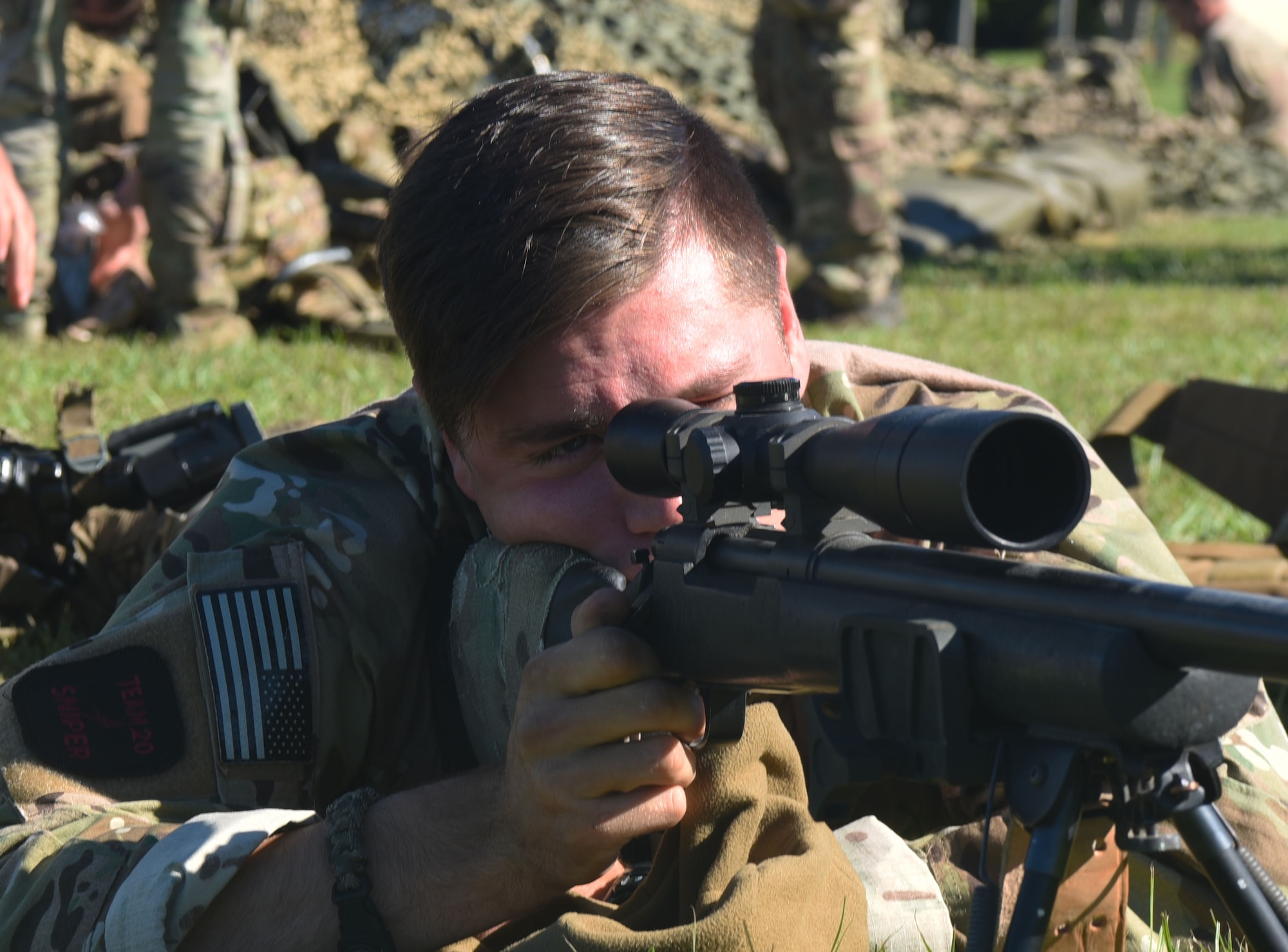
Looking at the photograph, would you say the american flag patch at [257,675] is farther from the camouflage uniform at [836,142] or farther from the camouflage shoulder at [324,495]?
the camouflage uniform at [836,142]

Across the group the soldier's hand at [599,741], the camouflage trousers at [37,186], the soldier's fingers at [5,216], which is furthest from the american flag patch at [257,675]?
the camouflage trousers at [37,186]

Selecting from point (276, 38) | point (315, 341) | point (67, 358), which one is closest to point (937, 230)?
point (276, 38)

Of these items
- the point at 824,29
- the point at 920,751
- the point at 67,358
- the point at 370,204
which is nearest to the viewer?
the point at 920,751

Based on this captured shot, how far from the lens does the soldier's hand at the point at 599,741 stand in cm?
171

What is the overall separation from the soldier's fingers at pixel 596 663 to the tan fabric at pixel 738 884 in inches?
11.1

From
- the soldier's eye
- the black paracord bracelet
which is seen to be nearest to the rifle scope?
the soldier's eye

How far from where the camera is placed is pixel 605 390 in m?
2.08

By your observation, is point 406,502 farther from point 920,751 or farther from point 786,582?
point 920,751

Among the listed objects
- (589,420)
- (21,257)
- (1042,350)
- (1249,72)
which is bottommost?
(1249,72)

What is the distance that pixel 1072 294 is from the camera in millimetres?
11508

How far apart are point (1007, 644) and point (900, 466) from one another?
0.63ft

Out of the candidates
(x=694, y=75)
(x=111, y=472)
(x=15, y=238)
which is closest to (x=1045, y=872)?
(x=111, y=472)

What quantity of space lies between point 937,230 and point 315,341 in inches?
335

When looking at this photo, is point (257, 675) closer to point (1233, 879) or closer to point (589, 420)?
point (589, 420)
